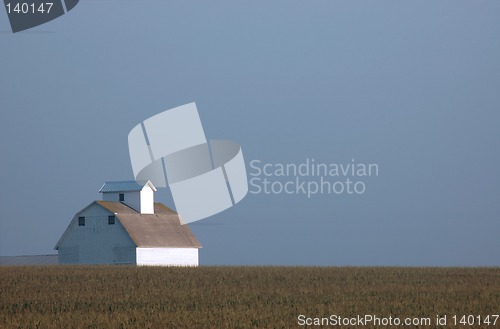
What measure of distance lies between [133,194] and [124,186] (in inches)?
53.0

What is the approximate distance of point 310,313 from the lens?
2747 centimetres

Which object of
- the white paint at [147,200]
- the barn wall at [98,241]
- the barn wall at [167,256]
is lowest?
the barn wall at [167,256]

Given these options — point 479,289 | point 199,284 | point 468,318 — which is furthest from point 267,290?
point 468,318

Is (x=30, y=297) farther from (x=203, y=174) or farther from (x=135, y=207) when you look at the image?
(x=135, y=207)

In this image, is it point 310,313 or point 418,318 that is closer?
point 418,318

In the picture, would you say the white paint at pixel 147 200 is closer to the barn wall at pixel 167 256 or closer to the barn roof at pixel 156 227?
the barn roof at pixel 156 227

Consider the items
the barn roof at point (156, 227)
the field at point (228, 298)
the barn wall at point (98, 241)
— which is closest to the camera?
the field at point (228, 298)

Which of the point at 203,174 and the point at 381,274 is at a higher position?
the point at 203,174

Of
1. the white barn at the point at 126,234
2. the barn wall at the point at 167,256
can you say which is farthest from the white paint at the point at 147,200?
the barn wall at the point at 167,256

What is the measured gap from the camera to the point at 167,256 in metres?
71.9

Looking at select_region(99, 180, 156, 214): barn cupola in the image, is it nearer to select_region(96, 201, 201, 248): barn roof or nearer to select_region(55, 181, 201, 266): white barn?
select_region(55, 181, 201, 266): white barn

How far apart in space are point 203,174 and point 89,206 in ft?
50.5

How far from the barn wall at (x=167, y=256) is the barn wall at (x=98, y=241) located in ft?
3.17

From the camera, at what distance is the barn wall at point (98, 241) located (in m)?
68.6
